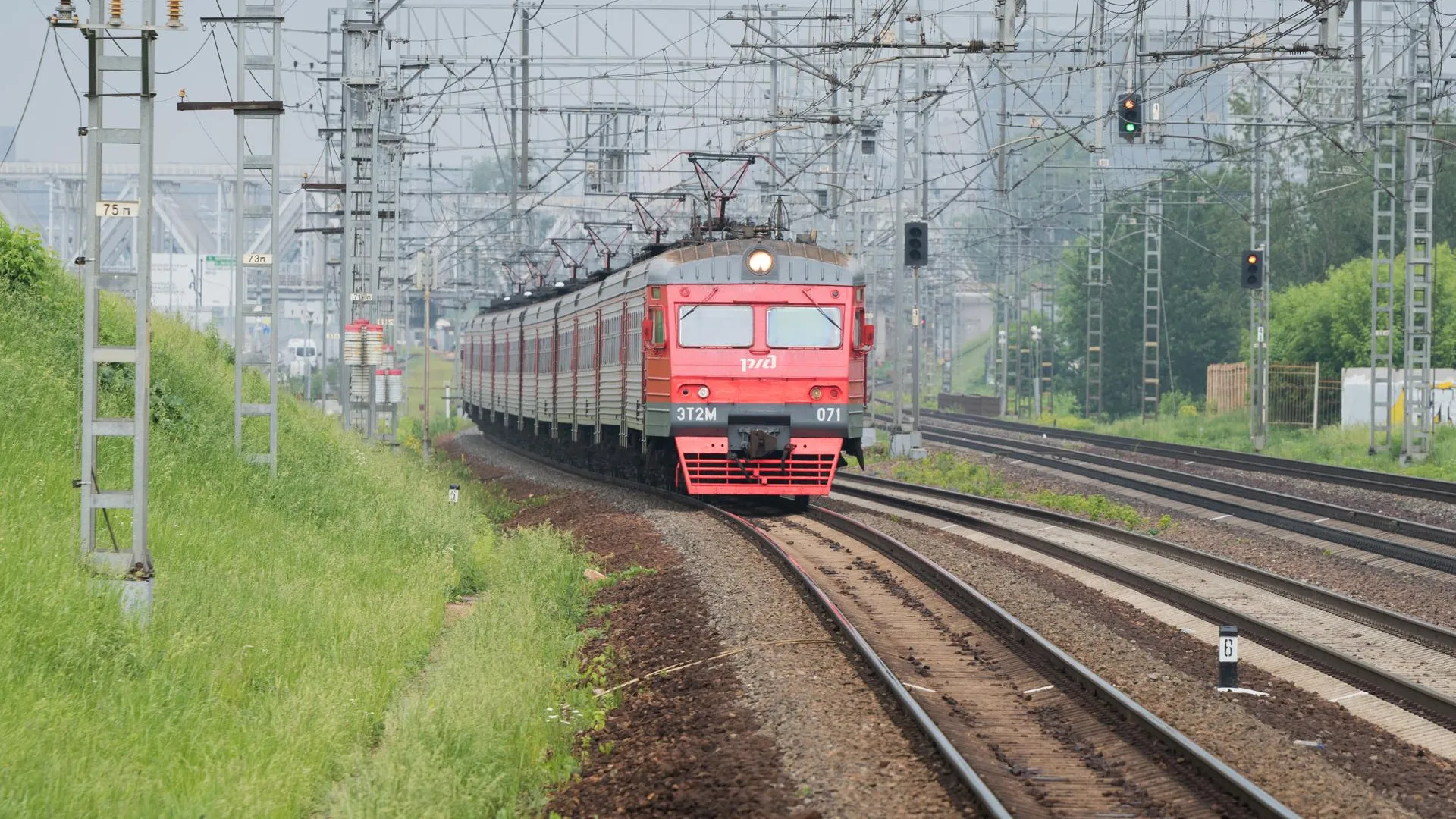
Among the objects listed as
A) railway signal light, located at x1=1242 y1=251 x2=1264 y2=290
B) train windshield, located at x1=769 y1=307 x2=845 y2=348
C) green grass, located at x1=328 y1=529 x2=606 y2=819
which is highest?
railway signal light, located at x1=1242 y1=251 x2=1264 y2=290

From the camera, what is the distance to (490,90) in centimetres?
3744

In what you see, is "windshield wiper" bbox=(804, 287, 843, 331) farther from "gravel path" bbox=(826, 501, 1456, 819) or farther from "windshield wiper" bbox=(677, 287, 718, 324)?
"gravel path" bbox=(826, 501, 1456, 819)

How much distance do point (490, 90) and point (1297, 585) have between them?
25.6 m

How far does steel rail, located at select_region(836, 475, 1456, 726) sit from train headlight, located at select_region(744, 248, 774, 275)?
4.43 meters

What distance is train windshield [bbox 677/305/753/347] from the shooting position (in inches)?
879

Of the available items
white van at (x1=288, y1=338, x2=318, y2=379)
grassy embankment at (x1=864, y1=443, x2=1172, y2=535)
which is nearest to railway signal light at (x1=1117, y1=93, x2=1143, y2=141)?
grassy embankment at (x1=864, y1=443, x2=1172, y2=535)

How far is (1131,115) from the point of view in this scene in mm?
26750

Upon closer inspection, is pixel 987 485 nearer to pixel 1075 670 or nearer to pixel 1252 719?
pixel 1075 670

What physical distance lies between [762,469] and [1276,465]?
1625 centimetres

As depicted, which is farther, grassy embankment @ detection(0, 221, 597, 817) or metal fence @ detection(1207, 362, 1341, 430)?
metal fence @ detection(1207, 362, 1341, 430)

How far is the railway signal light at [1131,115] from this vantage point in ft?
87.1

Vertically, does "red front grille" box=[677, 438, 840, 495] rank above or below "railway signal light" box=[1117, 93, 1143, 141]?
below

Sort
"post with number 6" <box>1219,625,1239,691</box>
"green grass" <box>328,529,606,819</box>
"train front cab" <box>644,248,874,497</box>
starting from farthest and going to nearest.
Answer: "train front cab" <box>644,248,874,497</box>
"post with number 6" <box>1219,625,1239,691</box>
"green grass" <box>328,529,606,819</box>

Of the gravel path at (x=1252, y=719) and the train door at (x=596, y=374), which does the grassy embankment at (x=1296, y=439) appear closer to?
the train door at (x=596, y=374)
